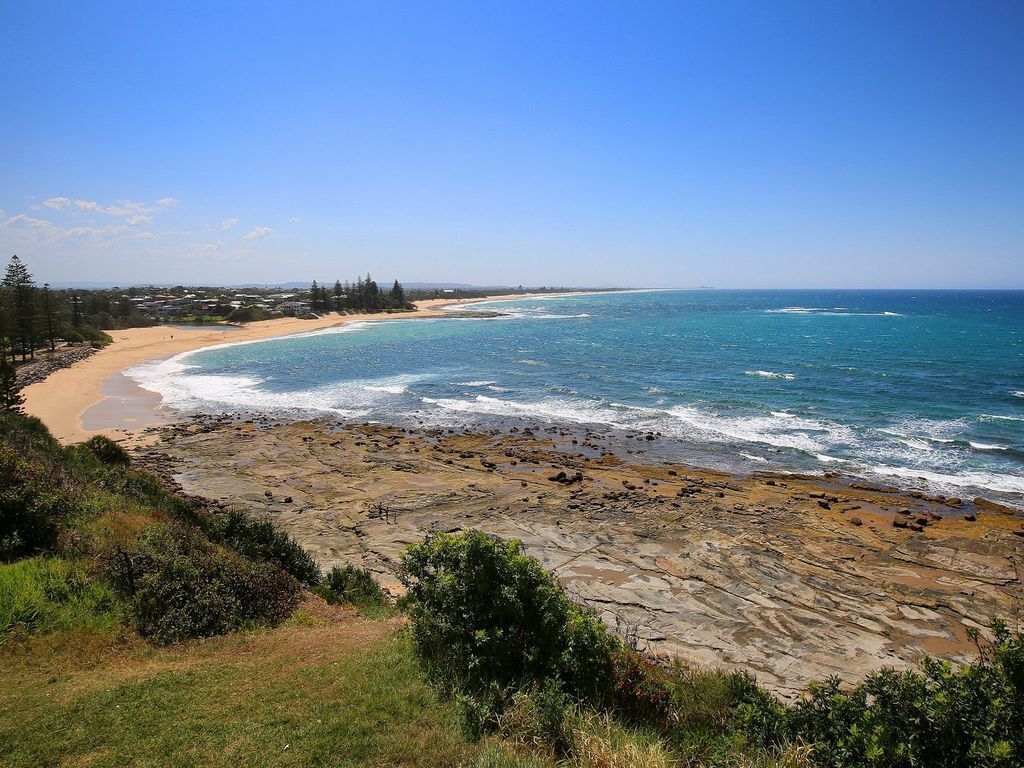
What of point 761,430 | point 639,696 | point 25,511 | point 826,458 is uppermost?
point 25,511

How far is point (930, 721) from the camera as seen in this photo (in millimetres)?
4730

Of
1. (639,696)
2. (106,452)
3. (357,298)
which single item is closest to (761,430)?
(639,696)

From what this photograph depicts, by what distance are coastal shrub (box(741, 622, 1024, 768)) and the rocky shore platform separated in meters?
4.38

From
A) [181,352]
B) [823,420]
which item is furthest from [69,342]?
[823,420]

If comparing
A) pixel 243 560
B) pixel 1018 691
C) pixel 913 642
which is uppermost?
pixel 1018 691

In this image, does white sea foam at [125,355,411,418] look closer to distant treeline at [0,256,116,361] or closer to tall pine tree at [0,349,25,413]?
tall pine tree at [0,349,25,413]

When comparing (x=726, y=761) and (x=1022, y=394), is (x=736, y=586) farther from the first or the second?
Answer: (x=1022, y=394)

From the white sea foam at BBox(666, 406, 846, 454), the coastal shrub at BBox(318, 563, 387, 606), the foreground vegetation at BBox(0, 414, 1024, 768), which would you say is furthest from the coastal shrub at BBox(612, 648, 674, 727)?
the white sea foam at BBox(666, 406, 846, 454)

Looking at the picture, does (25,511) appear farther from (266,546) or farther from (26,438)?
(26,438)

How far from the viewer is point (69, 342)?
5631 cm

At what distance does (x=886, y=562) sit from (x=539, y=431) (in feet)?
50.8

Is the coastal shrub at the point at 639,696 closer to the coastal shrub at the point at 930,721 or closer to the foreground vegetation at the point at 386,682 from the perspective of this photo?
the foreground vegetation at the point at 386,682

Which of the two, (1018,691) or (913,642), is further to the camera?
(913,642)

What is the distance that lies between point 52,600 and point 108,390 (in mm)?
35731
